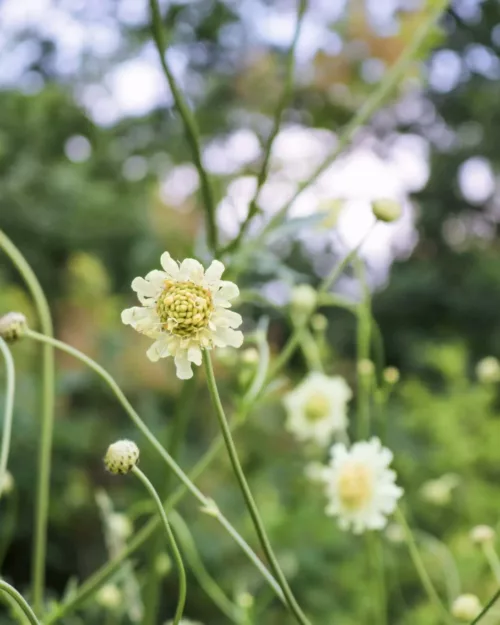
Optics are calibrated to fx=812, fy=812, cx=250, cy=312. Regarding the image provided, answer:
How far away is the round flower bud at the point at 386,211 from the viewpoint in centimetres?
31

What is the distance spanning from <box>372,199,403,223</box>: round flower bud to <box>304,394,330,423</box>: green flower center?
16cm

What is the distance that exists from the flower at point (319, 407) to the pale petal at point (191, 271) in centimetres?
22

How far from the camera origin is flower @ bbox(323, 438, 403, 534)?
32cm

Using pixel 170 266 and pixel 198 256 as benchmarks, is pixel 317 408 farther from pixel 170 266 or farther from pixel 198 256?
pixel 170 266

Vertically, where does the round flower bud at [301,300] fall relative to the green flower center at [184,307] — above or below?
above

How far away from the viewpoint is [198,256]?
1.13 feet

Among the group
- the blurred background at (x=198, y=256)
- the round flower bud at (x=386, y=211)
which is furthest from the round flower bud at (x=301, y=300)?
the round flower bud at (x=386, y=211)

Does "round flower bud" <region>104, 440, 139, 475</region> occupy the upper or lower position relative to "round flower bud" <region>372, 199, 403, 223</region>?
lower

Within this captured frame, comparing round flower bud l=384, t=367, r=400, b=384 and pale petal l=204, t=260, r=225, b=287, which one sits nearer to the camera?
pale petal l=204, t=260, r=225, b=287

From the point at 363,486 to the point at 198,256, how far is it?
4.6 inches

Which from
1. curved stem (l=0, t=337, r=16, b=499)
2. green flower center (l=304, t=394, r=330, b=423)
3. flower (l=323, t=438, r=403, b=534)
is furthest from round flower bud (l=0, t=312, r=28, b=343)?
green flower center (l=304, t=394, r=330, b=423)

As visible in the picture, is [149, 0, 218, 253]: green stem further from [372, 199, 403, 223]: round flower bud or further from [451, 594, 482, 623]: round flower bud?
[451, 594, 482, 623]: round flower bud

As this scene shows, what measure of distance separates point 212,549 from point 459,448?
343mm

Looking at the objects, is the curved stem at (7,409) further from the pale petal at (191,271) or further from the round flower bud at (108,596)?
the round flower bud at (108,596)
